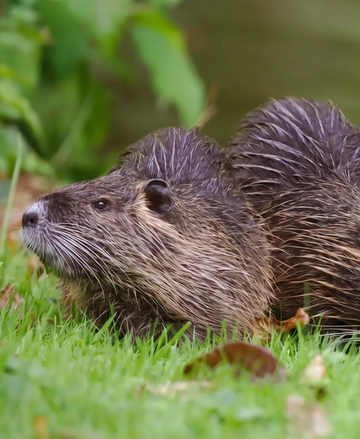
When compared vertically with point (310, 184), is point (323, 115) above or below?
above

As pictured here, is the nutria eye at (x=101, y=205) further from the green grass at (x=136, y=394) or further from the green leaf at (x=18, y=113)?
the green leaf at (x=18, y=113)

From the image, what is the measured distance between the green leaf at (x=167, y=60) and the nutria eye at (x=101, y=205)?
139 inches

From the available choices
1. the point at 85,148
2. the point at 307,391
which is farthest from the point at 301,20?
the point at 307,391

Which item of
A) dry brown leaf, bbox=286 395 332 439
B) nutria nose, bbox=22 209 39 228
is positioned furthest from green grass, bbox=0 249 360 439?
nutria nose, bbox=22 209 39 228

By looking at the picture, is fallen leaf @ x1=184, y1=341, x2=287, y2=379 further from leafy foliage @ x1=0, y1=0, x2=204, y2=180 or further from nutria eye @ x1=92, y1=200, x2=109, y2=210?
leafy foliage @ x1=0, y1=0, x2=204, y2=180

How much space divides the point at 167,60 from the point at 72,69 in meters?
0.76

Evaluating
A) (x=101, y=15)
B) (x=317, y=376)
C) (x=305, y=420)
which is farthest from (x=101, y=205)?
(x=101, y=15)

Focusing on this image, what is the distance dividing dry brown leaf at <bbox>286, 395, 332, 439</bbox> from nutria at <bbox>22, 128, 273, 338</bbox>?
41.4 inches

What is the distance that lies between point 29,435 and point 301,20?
10.0 m

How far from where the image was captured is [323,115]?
160 inches

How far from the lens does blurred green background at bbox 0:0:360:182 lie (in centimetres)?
629

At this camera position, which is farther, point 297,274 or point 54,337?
point 297,274

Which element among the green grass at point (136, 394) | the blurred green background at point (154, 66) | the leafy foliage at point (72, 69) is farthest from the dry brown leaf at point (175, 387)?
the blurred green background at point (154, 66)

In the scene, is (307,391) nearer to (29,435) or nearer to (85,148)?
(29,435)
